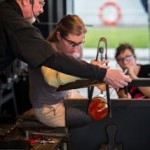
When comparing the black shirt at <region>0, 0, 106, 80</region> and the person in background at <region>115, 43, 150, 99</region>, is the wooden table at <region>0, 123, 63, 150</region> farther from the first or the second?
the person in background at <region>115, 43, 150, 99</region>

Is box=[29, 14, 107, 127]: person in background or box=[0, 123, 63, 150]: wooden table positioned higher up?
box=[29, 14, 107, 127]: person in background

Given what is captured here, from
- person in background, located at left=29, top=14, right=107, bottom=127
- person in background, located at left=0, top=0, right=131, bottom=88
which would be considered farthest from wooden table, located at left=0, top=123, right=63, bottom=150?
person in background, located at left=0, top=0, right=131, bottom=88

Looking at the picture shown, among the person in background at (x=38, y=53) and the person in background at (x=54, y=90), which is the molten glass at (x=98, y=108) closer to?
the person in background at (x=38, y=53)

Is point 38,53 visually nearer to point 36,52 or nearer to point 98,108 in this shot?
point 36,52

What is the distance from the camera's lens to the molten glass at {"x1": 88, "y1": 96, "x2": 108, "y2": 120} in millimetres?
1525

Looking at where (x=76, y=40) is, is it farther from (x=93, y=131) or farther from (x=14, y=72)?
(x=14, y=72)

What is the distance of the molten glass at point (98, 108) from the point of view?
1.53 m

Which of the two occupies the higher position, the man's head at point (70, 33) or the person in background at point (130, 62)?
the man's head at point (70, 33)

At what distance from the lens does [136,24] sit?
479 cm

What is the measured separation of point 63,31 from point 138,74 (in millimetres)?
1084

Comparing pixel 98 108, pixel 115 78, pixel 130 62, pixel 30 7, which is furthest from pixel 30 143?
pixel 130 62

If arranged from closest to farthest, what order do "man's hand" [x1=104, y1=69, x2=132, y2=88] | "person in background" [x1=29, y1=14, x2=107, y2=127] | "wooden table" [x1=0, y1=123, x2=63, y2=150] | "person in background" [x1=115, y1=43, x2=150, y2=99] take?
"man's hand" [x1=104, y1=69, x2=132, y2=88], "wooden table" [x1=0, y1=123, x2=63, y2=150], "person in background" [x1=29, y1=14, x2=107, y2=127], "person in background" [x1=115, y1=43, x2=150, y2=99]

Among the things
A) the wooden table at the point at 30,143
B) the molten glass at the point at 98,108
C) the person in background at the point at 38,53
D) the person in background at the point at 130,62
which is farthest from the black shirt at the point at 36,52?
the person in background at the point at 130,62

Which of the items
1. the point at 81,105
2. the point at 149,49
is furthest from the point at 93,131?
the point at 149,49
